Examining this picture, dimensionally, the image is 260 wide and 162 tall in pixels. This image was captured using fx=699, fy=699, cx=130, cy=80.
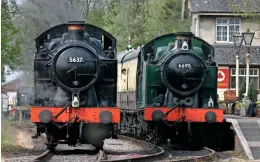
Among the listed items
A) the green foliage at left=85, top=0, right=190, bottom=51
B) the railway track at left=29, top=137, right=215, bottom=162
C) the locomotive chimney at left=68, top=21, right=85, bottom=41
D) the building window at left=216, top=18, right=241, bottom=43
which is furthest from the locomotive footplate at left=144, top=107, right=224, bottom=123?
the green foliage at left=85, top=0, right=190, bottom=51

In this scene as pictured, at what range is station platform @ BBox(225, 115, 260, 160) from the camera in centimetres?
1759

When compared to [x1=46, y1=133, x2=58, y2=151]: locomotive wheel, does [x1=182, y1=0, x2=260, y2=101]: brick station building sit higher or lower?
higher

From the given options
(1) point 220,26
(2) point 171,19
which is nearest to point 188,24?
(2) point 171,19

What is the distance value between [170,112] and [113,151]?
1.90 m

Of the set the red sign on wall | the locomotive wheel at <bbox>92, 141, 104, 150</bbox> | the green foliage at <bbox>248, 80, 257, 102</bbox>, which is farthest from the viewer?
the red sign on wall

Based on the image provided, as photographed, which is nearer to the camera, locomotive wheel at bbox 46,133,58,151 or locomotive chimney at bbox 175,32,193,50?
locomotive wheel at bbox 46,133,58,151

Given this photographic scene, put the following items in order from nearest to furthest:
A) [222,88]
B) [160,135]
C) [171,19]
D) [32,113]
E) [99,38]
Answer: [32,113] → [99,38] → [160,135] → [222,88] → [171,19]

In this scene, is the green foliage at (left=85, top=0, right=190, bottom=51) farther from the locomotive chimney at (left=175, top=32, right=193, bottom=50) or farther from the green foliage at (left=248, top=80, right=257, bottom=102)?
the locomotive chimney at (left=175, top=32, right=193, bottom=50)

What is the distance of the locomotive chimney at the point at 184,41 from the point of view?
1894 cm

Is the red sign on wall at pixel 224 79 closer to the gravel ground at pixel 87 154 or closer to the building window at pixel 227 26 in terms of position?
the building window at pixel 227 26

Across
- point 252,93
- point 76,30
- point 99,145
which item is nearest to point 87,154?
→ point 99,145

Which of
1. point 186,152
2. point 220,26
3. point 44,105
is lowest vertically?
point 186,152

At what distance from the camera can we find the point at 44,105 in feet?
57.6

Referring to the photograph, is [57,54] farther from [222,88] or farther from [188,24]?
[188,24]
